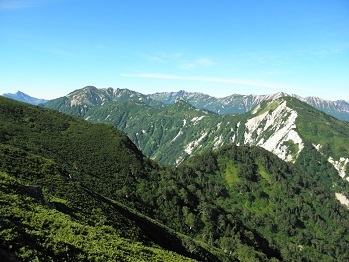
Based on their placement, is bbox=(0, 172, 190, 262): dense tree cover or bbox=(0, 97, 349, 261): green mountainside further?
bbox=(0, 97, 349, 261): green mountainside

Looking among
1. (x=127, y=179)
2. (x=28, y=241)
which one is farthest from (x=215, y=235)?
(x=28, y=241)

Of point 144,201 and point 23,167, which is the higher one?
point 23,167

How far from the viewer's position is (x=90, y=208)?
244 feet

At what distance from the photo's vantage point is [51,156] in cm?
14050

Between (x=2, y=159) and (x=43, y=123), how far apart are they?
110732 mm

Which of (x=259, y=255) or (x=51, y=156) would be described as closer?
(x=259, y=255)

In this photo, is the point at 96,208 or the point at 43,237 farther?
the point at 96,208

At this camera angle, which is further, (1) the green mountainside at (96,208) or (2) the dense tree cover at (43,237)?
(1) the green mountainside at (96,208)

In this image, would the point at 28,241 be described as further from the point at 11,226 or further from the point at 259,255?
the point at 259,255

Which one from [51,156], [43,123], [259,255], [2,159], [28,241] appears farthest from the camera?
[43,123]

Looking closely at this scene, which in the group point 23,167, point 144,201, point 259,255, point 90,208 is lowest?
point 259,255

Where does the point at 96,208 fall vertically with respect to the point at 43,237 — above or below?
below

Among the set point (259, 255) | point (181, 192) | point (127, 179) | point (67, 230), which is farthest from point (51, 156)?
point (259, 255)

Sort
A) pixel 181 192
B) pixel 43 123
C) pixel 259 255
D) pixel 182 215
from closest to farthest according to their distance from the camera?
pixel 259 255 → pixel 182 215 → pixel 181 192 → pixel 43 123
